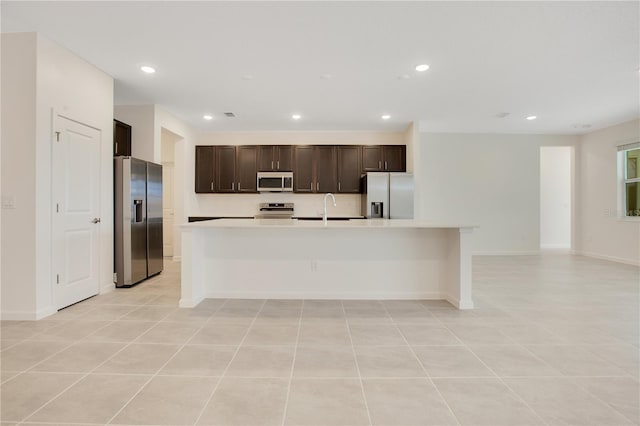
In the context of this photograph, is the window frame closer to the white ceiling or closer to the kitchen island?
the white ceiling

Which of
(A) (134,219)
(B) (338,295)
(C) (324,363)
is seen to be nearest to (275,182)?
(A) (134,219)

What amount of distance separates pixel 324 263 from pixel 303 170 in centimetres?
337

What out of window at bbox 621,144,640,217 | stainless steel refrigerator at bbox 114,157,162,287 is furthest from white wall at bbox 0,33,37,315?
window at bbox 621,144,640,217

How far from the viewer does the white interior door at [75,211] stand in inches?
128

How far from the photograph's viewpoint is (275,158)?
266 inches

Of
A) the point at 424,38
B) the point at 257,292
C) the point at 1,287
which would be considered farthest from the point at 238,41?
the point at 1,287

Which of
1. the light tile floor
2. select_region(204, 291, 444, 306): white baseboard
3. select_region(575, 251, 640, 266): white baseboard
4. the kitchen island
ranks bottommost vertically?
the light tile floor

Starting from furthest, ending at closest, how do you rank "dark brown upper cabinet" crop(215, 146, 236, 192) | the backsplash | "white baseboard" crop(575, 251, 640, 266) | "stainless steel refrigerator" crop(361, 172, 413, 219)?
the backsplash < "dark brown upper cabinet" crop(215, 146, 236, 192) < "stainless steel refrigerator" crop(361, 172, 413, 219) < "white baseboard" crop(575, 251, 640, 266)

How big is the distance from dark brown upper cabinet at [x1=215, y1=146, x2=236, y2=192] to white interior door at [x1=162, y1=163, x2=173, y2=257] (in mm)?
1186

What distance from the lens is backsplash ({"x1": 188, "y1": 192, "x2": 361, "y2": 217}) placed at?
7047mm

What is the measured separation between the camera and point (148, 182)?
4.57 metres

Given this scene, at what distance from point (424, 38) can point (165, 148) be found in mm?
5977

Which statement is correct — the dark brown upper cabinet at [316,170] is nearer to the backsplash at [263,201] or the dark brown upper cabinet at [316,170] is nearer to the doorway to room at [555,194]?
the backsplash at [263,201]

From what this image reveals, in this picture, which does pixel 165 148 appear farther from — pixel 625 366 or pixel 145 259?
pixel 625 366
